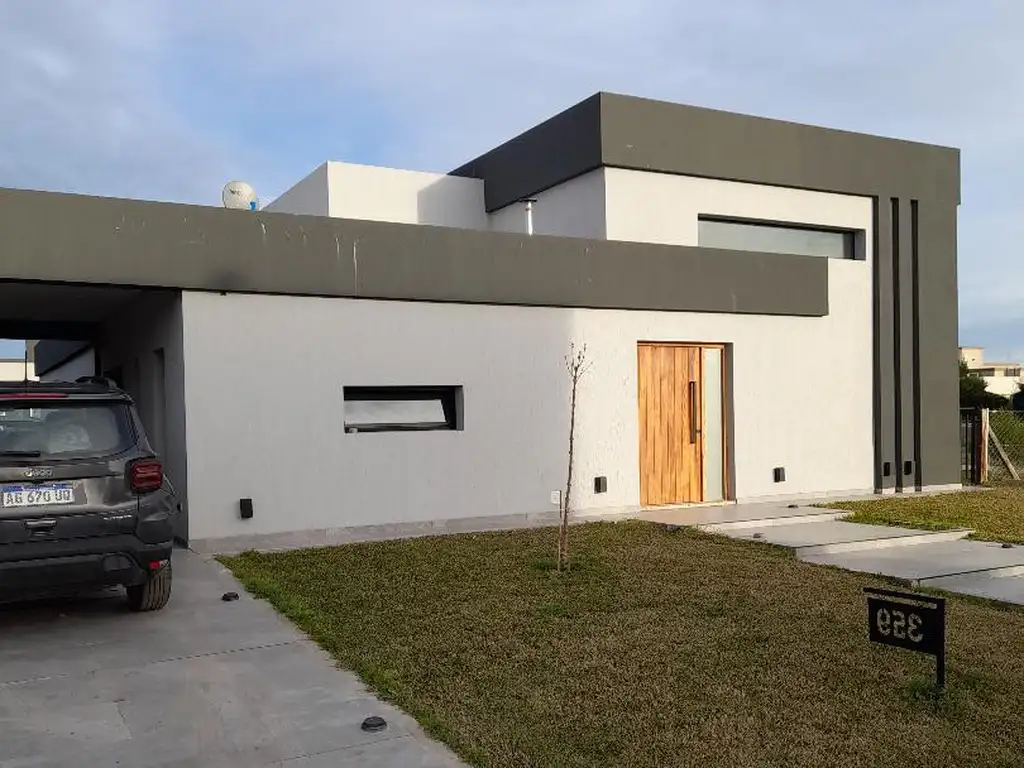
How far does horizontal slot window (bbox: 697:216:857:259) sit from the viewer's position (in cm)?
1352

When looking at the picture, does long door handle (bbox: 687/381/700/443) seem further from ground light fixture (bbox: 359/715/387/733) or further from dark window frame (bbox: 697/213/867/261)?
ground light fixture (bbox: 359/715/387/733)

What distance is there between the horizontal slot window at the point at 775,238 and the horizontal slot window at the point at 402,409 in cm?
485

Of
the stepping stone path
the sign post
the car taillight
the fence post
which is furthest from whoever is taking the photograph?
the fence post

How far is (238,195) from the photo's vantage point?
1239cm

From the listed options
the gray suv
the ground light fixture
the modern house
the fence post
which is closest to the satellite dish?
the modern house

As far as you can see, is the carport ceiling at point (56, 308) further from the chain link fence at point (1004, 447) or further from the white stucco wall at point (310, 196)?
the chain link fence at point (1004, 447)

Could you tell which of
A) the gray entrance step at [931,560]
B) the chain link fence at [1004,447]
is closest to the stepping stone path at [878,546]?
the gray entrance step at [931,560]

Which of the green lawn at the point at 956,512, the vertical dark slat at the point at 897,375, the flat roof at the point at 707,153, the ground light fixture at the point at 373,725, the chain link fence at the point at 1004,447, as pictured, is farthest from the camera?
the chain link fence at the point at 1004,447

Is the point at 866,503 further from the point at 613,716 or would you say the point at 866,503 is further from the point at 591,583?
the point at 613,716

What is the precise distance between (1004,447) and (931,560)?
38.1 ft

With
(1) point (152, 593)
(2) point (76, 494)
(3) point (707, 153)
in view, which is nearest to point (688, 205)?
(3) point (707, 153)

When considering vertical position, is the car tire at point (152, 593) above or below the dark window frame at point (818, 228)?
below

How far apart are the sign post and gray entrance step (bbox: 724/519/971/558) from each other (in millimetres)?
4031

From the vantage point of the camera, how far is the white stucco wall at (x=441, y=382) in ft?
30.4
